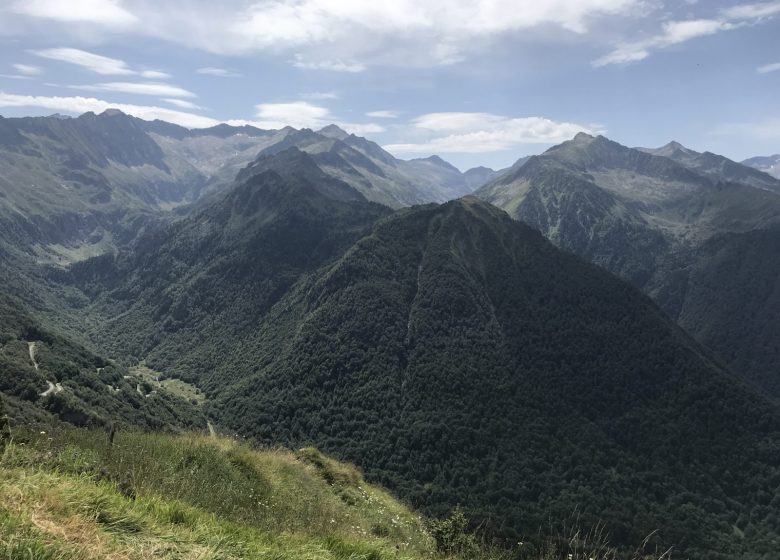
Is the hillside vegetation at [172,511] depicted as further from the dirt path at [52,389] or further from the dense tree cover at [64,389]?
the dirt path at [52,389]

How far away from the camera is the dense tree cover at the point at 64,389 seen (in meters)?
123

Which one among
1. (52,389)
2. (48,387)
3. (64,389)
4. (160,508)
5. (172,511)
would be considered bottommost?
(64,389)

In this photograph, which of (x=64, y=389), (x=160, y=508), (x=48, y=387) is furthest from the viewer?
(x=64, y=389)

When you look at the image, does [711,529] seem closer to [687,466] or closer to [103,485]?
Answer: [687,466]

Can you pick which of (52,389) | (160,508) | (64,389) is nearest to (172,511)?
(160,508)

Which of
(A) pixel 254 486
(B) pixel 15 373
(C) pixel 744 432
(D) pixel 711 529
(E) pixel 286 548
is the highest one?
(E) pixel 286 548

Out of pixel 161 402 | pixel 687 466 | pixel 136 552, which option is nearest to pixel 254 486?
pixel 136 552

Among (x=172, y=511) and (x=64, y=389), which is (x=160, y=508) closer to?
(x=172, y=511)

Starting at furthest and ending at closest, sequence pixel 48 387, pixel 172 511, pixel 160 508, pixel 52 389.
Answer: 1. pixel 48 387
2. pixel 52 389
3. pixel 172 511
4. pixel 160 508

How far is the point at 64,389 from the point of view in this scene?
14112 centimetres

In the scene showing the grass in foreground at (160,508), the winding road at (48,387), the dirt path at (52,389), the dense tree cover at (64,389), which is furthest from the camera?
the winding road at (48,387)

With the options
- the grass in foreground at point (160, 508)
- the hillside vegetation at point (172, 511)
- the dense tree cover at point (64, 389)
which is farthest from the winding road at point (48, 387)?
the grass in foreground at point (160, 508)

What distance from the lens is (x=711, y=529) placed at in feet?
510

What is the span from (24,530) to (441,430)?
199 m
